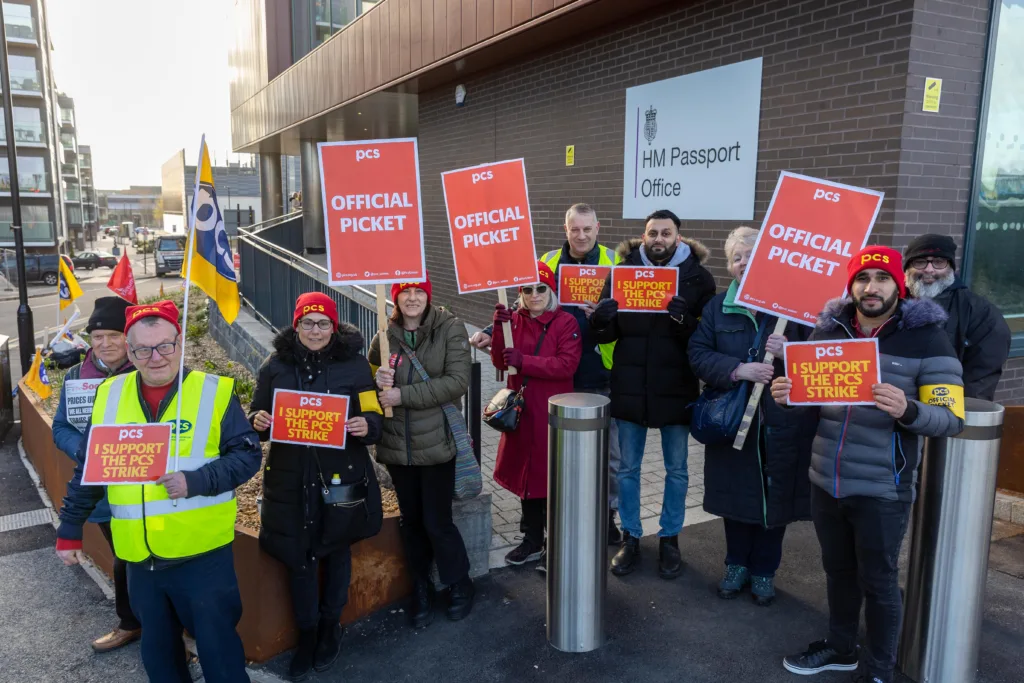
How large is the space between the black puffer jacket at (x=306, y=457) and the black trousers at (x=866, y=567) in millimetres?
2177

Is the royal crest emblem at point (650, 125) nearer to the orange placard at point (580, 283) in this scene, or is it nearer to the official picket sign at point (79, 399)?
the orange placard at point (580, 283)

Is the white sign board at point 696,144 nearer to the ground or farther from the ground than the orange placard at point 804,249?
farther from the ground

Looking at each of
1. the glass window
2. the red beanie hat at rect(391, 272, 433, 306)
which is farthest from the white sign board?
the red beanie hat at rect(391, 272, 433, 306)

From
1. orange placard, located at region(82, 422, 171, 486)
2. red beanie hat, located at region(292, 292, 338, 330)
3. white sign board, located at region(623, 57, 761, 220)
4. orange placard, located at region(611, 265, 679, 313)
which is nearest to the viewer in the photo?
orange placard, located at region(82, 422, 171, 486)

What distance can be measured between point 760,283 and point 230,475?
103 inches

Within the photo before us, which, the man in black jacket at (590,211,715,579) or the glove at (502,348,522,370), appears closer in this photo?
the glove at (502,348,522,370)

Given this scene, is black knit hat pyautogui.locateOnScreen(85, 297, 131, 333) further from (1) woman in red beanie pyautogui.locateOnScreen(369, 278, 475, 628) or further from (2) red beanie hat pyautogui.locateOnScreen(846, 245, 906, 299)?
(2) red beanie hat pyautogui.locateOnScreen(846, 245, 906, 299)

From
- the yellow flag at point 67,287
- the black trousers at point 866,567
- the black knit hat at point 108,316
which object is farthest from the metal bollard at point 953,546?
the yellow flag at point 67,287

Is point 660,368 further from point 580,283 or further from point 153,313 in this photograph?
point 153,313

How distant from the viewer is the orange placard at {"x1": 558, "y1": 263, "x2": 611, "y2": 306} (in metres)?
4.66

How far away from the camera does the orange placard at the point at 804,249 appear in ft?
12.3

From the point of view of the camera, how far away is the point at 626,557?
15.4 ft

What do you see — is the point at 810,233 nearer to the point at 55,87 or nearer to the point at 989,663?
the point at 989,663

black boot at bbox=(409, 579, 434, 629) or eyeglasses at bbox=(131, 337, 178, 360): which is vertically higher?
eyeglasses at bbox=(131, 337, 178, 360)
